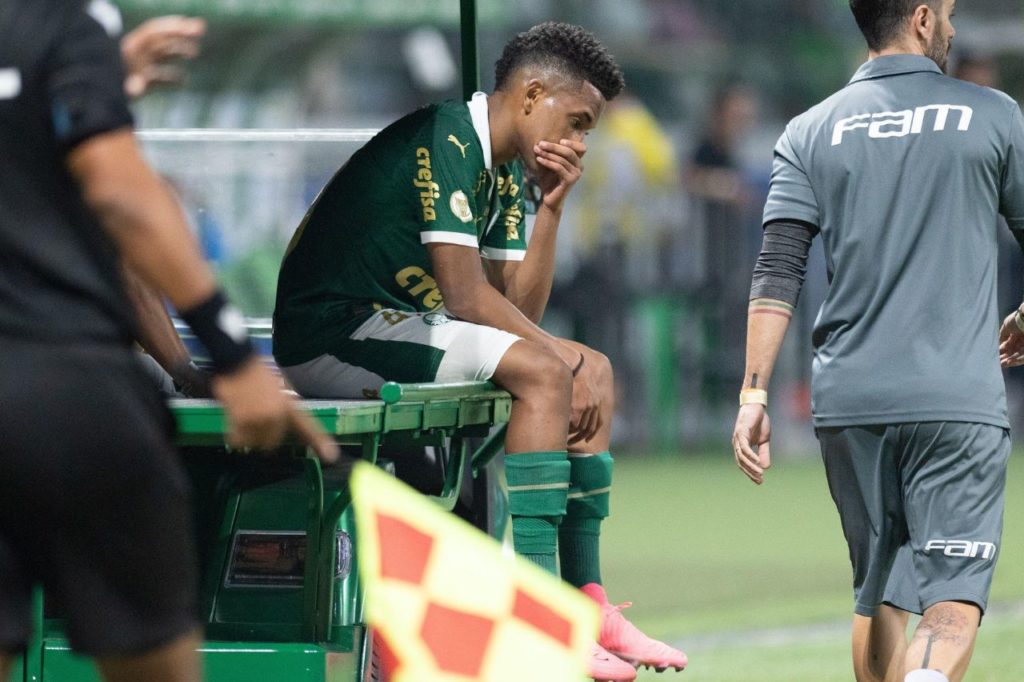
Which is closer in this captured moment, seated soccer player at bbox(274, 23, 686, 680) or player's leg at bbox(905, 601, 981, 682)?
player's leg at bbox(905, 601, 981, 682)

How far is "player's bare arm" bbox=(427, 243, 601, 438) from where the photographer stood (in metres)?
5.35

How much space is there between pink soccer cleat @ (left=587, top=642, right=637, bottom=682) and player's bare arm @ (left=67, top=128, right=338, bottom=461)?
2.21 m

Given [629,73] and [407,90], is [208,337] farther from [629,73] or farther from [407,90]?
[629,73]

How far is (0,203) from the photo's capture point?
310 centimetres

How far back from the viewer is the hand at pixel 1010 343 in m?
5.20

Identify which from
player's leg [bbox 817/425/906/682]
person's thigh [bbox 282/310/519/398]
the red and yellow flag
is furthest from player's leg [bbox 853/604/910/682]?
the red and yellow flag

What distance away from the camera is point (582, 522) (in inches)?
219

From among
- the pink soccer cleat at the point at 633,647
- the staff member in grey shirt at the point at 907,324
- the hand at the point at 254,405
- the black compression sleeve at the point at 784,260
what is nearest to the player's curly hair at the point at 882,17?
the staff member in grey shirt at the point at 907,324

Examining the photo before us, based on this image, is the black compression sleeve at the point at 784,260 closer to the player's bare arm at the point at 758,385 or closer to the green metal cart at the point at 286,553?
the player's bare arm at the point at 758,385

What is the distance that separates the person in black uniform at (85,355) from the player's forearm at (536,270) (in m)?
2.86

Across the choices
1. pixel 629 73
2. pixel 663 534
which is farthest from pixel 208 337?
pixel 629 73

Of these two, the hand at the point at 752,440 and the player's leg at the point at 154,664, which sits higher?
the player's leg at the point at 154,664

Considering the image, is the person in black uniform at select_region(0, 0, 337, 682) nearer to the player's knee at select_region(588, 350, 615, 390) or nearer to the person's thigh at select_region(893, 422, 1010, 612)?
the person's thigh at select_region(893, 422, 1010, 612)

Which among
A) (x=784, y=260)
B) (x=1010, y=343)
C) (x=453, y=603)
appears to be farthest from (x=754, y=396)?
(x=453, y=603)
